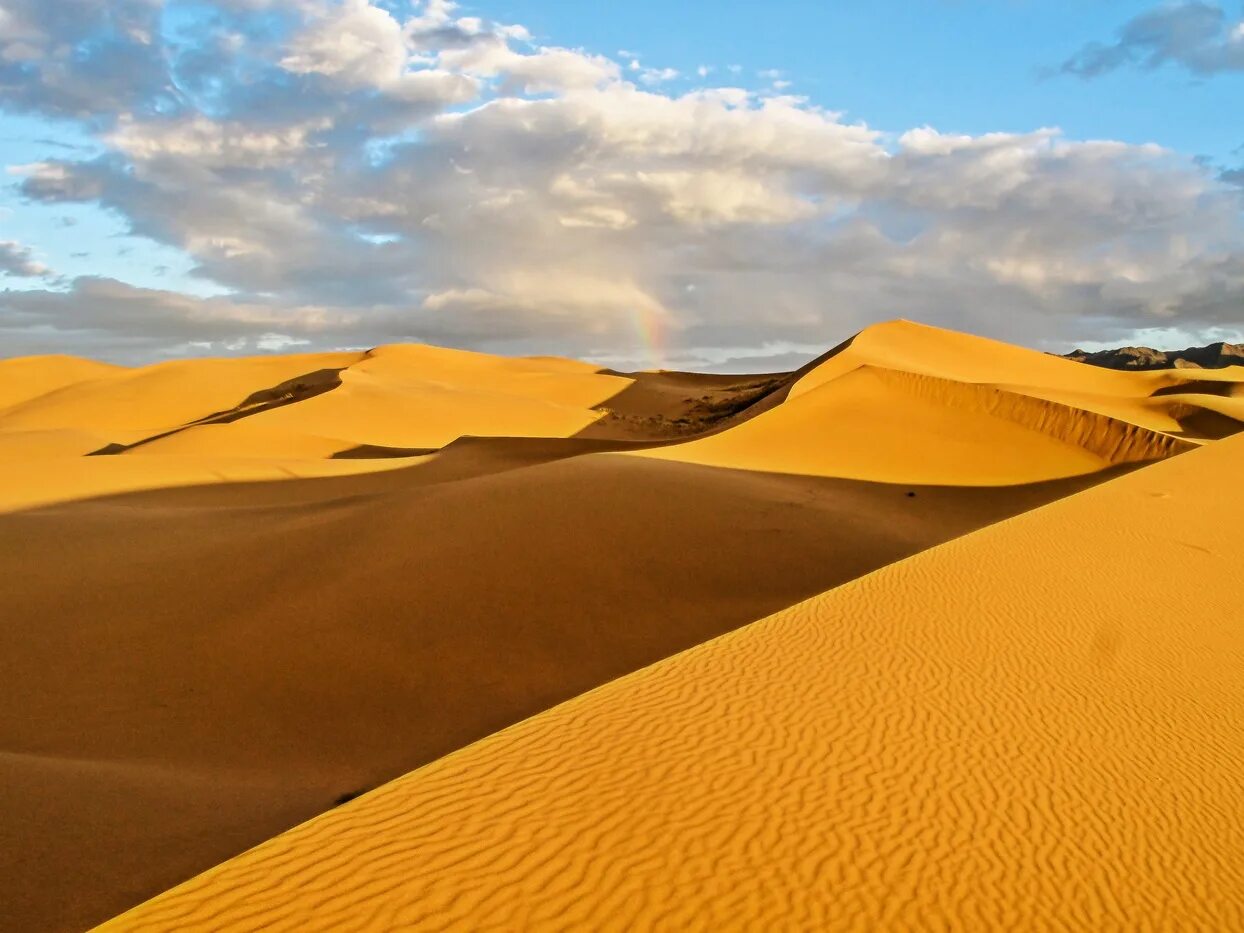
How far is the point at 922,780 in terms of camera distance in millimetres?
4527

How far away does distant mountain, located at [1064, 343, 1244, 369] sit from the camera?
327ft

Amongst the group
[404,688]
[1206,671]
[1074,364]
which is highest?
[1074,364]

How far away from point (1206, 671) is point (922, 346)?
37.8 metres

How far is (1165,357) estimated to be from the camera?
349ft

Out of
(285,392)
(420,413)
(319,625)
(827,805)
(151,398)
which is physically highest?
(285,392)

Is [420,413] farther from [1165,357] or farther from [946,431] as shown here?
[1165,357]

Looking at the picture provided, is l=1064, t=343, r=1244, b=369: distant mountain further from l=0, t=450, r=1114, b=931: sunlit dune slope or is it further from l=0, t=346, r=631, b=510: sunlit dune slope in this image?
l=0, t=450, r=1114, b=931: sunlit dune slope

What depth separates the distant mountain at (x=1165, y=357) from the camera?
327 ft

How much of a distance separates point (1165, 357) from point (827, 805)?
122 m

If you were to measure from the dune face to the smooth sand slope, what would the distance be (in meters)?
0.06

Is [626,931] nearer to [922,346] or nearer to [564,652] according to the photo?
[564,652]

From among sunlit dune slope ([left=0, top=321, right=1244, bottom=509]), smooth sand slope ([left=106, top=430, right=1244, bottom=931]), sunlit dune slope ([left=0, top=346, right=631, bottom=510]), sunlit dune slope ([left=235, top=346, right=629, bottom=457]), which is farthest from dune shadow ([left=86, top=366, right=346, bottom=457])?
smooth sand slope ([left=106, top=430, right=1244, bottom=931])

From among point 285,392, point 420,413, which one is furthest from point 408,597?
point 285,392

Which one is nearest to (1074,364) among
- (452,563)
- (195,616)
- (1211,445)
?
(1211,445)
